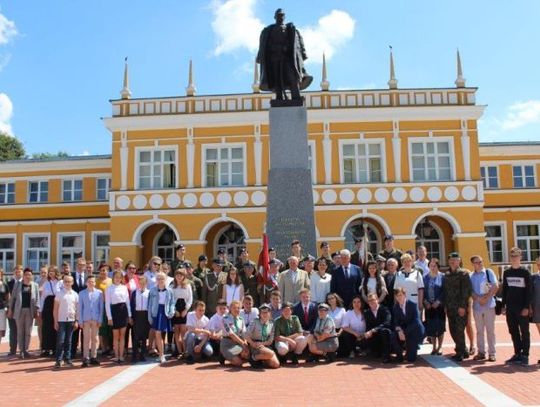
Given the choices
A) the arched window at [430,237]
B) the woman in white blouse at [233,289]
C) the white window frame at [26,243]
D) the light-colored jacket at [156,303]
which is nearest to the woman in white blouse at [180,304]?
the light-colored jacket at [156,303]

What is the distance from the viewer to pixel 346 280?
9.27 metres

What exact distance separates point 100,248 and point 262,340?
22.0 metres

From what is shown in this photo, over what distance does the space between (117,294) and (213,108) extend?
17.5 meters

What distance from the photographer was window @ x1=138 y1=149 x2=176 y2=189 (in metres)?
25.7

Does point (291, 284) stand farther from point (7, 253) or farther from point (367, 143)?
point (7, 253)

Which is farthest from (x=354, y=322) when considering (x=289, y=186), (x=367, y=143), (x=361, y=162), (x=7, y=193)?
(x=7, y=193)

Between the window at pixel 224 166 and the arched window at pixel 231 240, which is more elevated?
the window at pixel 224 166

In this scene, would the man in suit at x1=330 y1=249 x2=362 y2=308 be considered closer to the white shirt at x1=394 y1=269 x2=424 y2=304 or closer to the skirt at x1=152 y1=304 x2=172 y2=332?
the white shirt at x1=394 y1=269 x2=424 y2=304

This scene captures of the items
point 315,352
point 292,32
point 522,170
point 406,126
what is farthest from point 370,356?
point 522,170

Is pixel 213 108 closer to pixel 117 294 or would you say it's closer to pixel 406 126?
pixel 406 126

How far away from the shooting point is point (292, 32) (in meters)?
11.8

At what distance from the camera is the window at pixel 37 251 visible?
94.3 feet

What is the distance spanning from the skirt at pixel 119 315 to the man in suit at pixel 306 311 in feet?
8.87

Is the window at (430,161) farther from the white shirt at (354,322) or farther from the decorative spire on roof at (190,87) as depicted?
the white shirt at (354,322)
